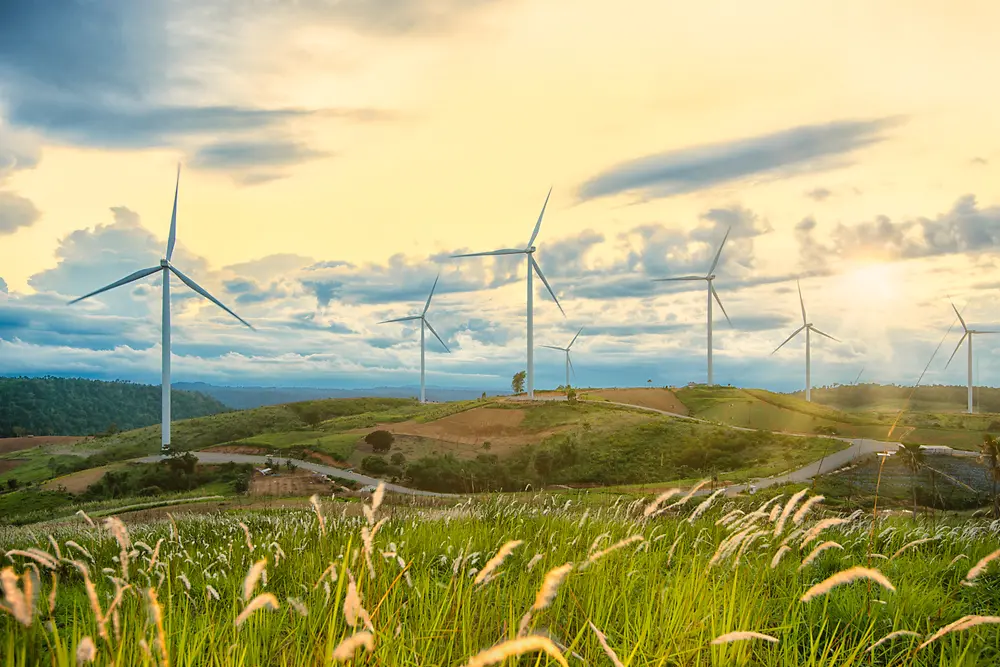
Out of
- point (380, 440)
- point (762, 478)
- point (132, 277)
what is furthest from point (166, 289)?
point (762, 478)

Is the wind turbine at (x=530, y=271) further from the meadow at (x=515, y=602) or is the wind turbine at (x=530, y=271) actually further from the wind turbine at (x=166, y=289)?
the meadow at (x=515, y=602)

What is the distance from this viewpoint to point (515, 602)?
814 cm

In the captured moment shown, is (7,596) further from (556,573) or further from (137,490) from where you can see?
(137,490)

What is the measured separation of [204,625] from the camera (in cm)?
715

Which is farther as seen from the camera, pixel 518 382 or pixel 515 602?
pixel 518 382

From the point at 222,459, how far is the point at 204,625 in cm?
8156

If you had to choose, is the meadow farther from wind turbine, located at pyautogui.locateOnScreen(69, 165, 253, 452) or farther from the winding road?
wind turbine, located at pyautogui.locateOnScreen(69, 165, 253, 452)

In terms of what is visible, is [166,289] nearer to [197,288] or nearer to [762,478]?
[197,288]

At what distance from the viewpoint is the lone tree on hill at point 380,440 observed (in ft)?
264

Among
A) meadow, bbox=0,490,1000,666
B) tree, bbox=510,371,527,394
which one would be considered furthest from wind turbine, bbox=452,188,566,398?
meadow, bbox=0,490,1000,666

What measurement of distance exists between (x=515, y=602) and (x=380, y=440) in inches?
2980

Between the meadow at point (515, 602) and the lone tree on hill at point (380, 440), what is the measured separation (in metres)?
65.5

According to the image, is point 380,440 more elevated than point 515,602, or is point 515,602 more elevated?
point 515,602

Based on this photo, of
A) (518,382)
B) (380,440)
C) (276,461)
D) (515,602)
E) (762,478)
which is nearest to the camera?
(515,602)
